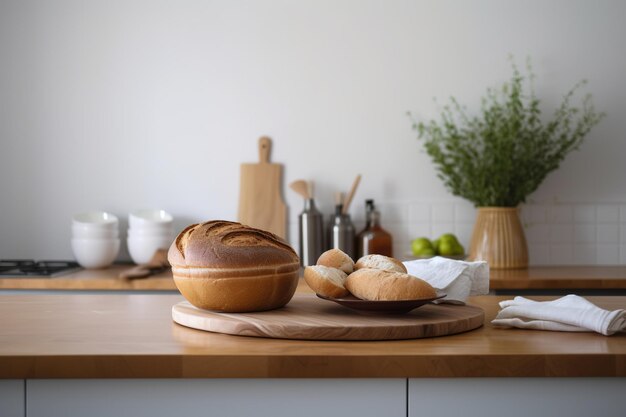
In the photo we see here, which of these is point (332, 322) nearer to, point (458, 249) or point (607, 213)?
point (458, 249)

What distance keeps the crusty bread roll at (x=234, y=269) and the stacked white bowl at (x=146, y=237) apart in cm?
189

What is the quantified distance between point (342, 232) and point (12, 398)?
2.22 m

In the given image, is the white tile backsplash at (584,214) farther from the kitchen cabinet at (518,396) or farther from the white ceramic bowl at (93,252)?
the kitchen cabinet at (518,396)

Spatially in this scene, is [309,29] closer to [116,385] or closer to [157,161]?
[157,161]

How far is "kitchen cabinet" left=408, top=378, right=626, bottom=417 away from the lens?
3.52ft

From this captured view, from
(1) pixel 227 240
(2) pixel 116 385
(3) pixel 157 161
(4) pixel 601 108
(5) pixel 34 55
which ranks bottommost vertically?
(2) pixel 116 385

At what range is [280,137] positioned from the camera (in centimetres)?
341

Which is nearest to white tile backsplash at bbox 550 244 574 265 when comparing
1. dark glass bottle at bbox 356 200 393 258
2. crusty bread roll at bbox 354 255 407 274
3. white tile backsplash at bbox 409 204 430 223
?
white tile backsplash at bbox 409 204 430 223

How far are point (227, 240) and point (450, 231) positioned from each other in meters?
2.22

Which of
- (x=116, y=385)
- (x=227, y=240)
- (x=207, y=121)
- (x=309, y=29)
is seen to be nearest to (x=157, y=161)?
(x=207, y=121)

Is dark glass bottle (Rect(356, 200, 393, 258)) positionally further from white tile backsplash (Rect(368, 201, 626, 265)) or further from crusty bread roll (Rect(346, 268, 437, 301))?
crusty bread roll (Rect(346, 268, 437, 301))

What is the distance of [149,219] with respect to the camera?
Answer: 3.36 metres

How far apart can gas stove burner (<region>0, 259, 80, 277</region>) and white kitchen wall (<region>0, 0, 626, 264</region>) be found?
209mm

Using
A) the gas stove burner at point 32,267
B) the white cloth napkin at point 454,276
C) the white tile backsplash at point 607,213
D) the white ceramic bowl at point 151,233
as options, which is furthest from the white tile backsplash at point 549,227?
the white cloth napkin at point 454,276
